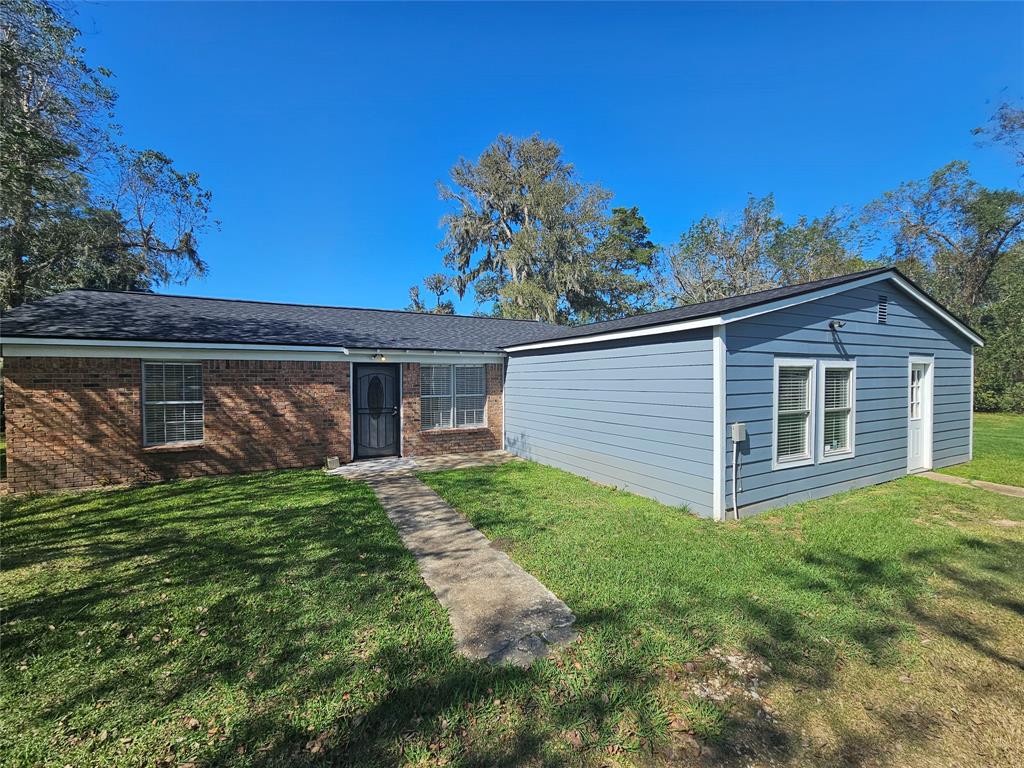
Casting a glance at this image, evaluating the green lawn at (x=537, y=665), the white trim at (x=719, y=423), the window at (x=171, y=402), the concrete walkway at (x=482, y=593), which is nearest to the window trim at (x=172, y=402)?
the window at (x=171, y=402)

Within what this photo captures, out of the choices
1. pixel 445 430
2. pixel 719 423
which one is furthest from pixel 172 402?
pixel 719 423

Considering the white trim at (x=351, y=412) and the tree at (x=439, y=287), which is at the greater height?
the tree at (x=439, y=287)

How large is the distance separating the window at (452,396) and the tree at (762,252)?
21288mm

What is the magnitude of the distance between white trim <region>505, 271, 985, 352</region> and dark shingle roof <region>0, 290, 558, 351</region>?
382 centimetres

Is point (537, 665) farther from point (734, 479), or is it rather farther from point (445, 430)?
point (445, 430)

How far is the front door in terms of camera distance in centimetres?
830

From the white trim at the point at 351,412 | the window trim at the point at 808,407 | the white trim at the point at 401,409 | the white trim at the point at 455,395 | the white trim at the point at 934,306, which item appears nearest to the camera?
the window trim at the point at 808,407

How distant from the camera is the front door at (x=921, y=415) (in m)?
8.30

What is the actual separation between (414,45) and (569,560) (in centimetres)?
1184

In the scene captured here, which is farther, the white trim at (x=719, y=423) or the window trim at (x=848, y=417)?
the window trim at (x=848, y=417)

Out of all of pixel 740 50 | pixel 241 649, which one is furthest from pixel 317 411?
pixel 740 50

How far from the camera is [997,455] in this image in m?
9.62

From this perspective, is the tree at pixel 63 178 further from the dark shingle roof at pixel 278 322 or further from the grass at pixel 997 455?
the grass at pixel 997 455

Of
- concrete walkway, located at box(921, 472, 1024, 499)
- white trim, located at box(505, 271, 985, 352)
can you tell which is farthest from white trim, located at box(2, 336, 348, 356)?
concrete walkway, located at box(921, 472, 1024, 499)
